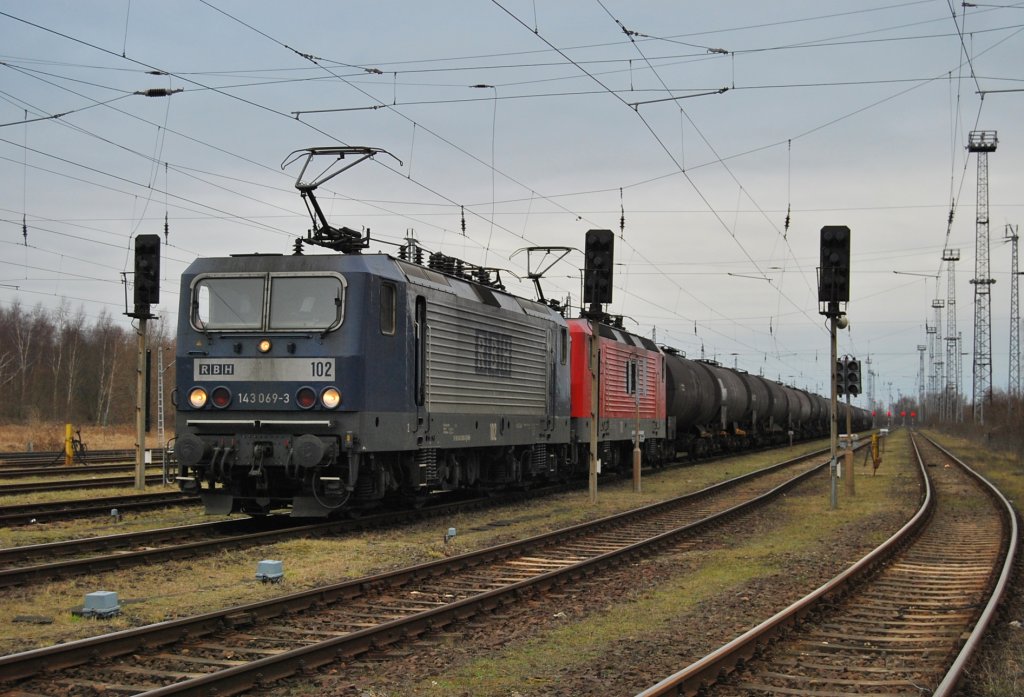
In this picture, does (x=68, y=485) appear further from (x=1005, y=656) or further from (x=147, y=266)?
(x=1005, y=656)

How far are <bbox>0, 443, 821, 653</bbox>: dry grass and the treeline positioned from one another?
4951cm

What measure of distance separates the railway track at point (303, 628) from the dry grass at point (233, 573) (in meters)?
0.70

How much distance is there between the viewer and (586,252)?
21141 millimetres

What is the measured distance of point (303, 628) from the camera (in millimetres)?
9266

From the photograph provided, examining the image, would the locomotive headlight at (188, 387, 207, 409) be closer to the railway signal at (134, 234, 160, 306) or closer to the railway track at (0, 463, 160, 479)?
the railway signal at (134, 234, 160, 306)

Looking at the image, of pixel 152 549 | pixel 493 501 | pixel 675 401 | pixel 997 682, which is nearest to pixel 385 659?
pixel 997 682

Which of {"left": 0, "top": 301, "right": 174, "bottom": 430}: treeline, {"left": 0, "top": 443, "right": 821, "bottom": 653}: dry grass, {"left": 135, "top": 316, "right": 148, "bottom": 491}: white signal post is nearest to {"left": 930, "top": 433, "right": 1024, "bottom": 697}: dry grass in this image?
{"left": 0, "top": 443, "right": 821, "bottom": 653}: dry grass

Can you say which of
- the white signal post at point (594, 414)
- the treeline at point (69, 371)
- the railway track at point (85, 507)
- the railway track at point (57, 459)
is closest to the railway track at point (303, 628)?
the white signal post at point (594, 414)

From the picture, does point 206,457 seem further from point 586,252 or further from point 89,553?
point 586,252

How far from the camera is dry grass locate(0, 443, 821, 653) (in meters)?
9.27

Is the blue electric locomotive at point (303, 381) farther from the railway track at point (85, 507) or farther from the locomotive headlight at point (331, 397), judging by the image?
→ the railway track at point (85, 507)

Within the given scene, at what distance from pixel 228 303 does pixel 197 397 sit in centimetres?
141

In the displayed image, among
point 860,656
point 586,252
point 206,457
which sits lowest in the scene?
point 860,656

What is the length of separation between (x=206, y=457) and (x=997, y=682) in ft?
34.7
